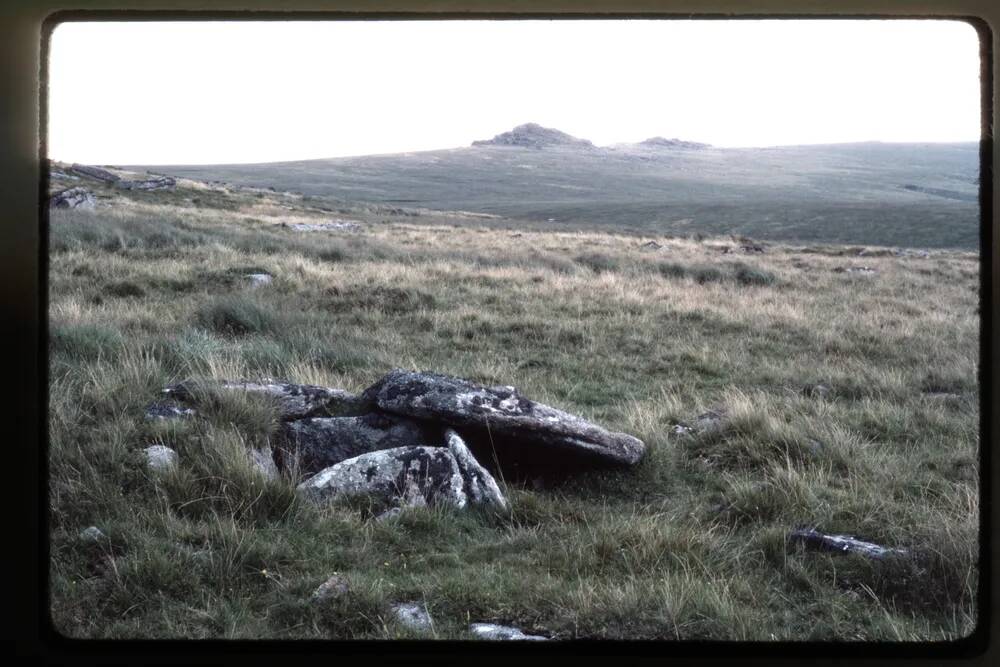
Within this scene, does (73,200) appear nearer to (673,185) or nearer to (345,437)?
(345,437)

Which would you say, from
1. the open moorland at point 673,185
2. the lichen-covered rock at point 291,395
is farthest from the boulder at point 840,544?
the open moorland at point 673,185

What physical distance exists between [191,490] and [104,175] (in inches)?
1388

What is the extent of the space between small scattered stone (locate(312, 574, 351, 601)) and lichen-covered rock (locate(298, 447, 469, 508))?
0.88 m

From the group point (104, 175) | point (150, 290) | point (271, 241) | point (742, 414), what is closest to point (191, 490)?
point (742, 414)

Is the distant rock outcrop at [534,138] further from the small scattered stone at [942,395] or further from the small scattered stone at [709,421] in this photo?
the small scattered stone at [709,421]

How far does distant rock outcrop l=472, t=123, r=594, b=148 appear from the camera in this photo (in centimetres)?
14138

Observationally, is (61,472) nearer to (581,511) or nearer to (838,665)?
(581,511)

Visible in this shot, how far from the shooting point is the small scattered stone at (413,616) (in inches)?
104

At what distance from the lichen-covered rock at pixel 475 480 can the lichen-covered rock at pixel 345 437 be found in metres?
0.30

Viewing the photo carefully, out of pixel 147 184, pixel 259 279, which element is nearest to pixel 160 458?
pixel 259 279

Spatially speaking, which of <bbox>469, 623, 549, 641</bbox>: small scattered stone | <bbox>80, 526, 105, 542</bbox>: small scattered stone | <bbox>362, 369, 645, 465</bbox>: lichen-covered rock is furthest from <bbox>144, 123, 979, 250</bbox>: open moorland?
<bbox>80, 526, 105, 542</bbox>: small scattered stone

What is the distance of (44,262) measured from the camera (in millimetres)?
1892

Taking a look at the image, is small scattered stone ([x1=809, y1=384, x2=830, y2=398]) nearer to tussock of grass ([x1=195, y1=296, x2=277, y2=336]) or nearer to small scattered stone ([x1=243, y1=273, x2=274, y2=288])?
tussock of grass ([x1=195, y1=296, x2=277, y2=336])

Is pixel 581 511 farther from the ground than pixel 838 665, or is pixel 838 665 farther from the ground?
pixel 838 665
